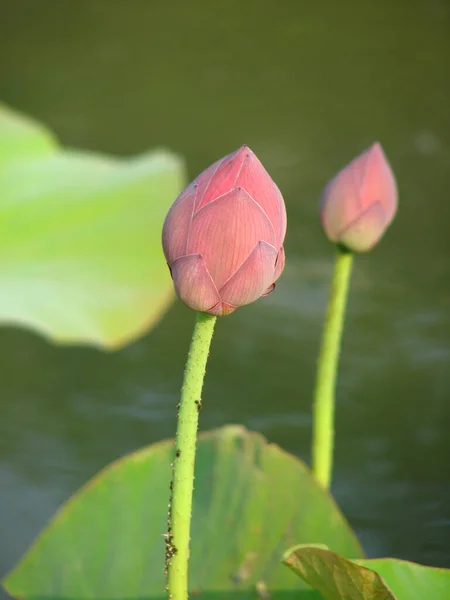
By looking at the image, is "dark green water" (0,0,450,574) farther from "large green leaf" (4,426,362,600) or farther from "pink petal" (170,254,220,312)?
"pink petal" (170,254,220,312)

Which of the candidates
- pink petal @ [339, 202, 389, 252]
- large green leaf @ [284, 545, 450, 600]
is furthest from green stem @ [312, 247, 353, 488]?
large green leaf @ [284, 545, 450, 600]

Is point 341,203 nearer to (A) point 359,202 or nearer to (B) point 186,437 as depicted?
(A) point 359,202

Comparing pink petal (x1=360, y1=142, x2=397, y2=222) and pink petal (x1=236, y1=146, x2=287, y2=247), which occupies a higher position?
pink petal (x1=360, y1=142, x2=397, y2=222)

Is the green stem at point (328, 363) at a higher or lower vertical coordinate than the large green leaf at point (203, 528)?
higher

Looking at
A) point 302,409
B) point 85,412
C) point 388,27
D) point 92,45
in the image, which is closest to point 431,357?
point 302,409

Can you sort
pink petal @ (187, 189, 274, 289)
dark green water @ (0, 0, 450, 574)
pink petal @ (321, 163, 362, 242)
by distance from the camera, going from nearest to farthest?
pink petal @ (187, 189, 274, 289)
pink petal @ (321, 163, 362, 242)
dark green water @ (0, 0, 450, 574)

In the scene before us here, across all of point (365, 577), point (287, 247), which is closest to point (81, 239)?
point (287, 247)

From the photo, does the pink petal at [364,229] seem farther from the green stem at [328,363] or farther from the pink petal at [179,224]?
the pink petal at [179,224]

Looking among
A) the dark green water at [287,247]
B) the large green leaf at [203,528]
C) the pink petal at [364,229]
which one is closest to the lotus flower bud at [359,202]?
the pink petal at [364,229]
